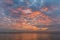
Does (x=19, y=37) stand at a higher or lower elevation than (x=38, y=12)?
lower

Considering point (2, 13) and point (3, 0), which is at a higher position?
point (3, 0)

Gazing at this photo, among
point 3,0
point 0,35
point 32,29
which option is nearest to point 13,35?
point 0,35

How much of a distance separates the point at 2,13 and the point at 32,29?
0.55 meters

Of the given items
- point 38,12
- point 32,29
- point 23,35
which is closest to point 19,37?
point 23,35

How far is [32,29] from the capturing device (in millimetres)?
1535

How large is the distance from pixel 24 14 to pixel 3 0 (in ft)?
1.31

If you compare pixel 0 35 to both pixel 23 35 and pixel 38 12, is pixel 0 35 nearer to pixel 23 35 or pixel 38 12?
pixel 23 35

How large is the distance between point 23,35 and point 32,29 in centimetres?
18

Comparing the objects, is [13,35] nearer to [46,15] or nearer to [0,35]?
[0,35]

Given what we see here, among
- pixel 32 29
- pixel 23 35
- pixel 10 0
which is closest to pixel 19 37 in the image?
pixel 23 35

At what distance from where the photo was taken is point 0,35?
1.54 m

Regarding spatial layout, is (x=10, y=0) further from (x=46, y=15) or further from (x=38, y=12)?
(x=46, y=15)

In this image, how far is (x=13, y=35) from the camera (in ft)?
5.05

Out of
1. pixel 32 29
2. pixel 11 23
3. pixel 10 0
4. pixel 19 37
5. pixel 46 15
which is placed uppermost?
pixel 10 0
